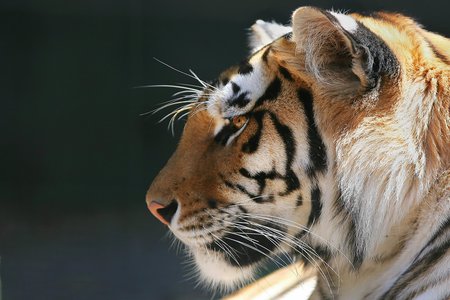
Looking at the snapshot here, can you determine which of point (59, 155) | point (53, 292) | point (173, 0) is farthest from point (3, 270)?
point (173, 0)

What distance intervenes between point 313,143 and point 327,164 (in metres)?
0.04

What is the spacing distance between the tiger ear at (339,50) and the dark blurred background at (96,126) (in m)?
1.88

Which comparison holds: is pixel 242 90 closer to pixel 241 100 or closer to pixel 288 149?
pixel 241 100

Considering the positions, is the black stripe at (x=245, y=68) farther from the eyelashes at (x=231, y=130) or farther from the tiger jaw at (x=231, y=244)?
the tiger jaw at (x=231, y=244)

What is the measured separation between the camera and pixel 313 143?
129cm

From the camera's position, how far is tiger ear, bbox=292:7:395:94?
1.18 meters

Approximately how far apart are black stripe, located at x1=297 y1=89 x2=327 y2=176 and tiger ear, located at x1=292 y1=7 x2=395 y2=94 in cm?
5

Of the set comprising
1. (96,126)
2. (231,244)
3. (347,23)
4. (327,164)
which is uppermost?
(347,23)

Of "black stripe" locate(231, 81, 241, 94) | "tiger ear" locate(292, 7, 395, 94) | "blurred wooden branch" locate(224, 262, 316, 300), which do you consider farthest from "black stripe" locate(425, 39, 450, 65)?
"blurred wooden branch" locate(224, 262, 316, 300)

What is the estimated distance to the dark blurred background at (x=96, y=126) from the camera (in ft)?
10.2

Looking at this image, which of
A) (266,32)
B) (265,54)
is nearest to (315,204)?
(265,54)

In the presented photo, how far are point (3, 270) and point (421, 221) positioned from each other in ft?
7.40

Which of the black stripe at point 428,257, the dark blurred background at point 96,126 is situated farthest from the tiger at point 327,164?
the dark blurred background at point 96,126

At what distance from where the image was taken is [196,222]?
138cm
